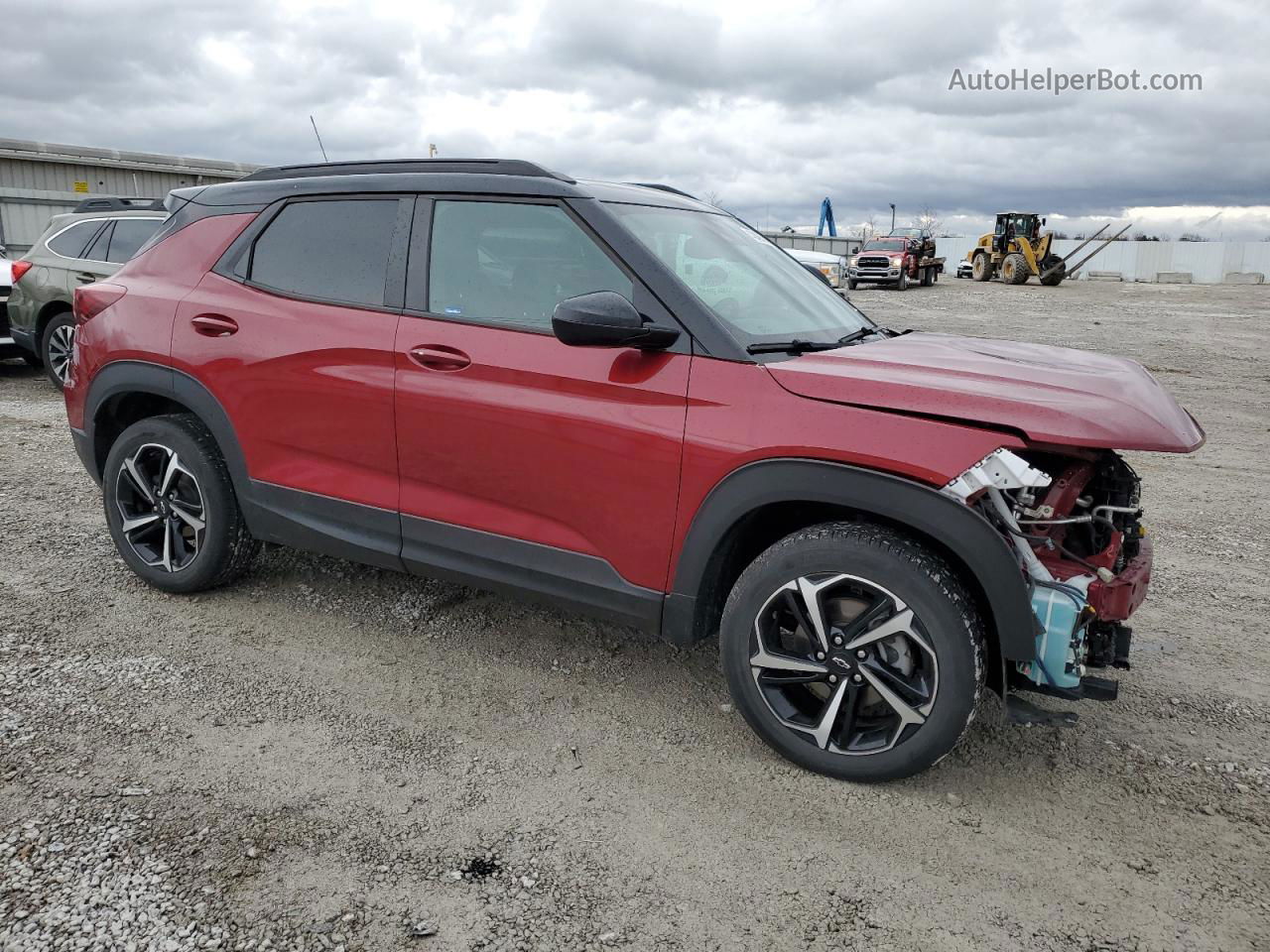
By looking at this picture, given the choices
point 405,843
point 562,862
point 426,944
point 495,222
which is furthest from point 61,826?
point 495,222

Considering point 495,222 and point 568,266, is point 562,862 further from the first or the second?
point 495,222

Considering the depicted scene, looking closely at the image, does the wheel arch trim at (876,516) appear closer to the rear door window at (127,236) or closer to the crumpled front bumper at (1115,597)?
the crumpled front bumper at (1115,597)

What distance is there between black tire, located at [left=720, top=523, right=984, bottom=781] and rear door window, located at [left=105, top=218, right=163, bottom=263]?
8254 mm

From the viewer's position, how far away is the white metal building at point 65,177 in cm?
1644

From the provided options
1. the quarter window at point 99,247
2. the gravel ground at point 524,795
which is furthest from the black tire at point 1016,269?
the gravel ground at point 524,795

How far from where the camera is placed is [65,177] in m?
19.1

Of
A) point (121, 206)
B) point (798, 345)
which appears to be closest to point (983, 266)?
point (121, 206)

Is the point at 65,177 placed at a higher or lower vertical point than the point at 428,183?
higher

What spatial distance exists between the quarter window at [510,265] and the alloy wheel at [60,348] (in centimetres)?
747

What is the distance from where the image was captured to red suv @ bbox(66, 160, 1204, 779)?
278 centimetres

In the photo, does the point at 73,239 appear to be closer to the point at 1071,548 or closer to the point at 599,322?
the point at 599,322

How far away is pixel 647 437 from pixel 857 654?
927 mm

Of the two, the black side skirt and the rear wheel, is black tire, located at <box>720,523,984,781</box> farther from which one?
the rear wheel

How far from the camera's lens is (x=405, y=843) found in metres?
2.70
